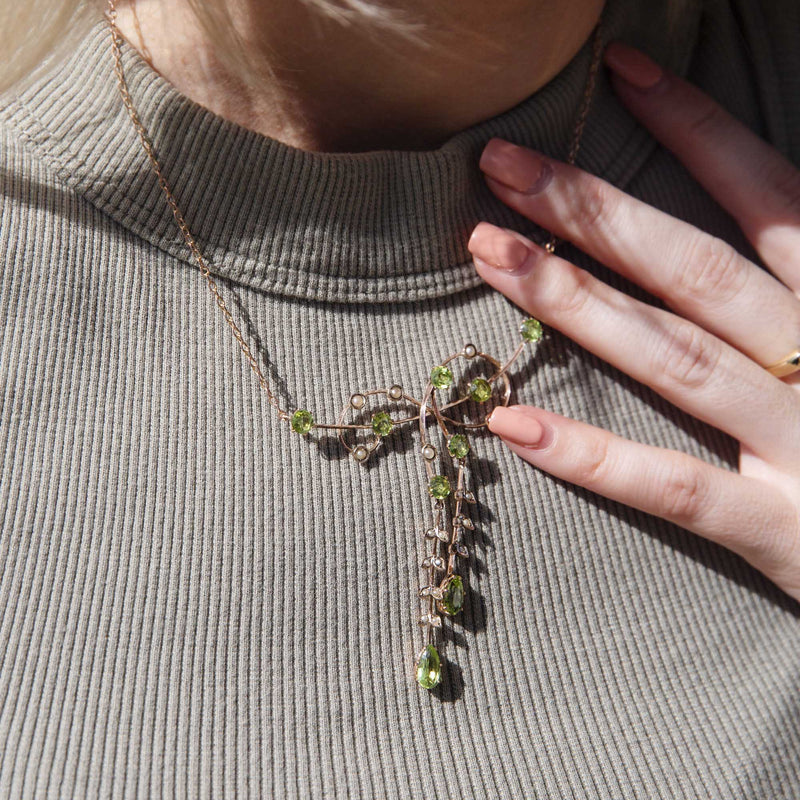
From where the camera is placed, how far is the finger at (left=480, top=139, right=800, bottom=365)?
809mm

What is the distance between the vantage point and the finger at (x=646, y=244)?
81 cm

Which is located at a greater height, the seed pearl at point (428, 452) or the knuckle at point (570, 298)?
the knuckle at point (570, 298)

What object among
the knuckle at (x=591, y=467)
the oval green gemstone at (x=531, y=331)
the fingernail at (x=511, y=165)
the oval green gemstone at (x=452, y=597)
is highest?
the fingernail at (x=511, y=165)

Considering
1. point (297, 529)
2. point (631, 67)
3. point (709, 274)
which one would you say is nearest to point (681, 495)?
point (709, 274)

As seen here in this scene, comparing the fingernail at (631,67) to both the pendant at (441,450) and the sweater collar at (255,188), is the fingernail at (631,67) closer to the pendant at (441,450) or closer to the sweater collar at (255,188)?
the sweater collar at (255,188)

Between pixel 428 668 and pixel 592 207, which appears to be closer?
pixel 428 668

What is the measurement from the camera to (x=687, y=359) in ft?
2.58

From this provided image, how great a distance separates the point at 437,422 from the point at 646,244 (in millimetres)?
310

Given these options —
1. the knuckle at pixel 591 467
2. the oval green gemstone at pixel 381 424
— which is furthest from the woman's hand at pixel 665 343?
the oval green gemstone at pixel 381 424

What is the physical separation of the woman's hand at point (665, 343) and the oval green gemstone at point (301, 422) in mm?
189

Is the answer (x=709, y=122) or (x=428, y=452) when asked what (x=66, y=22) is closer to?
(x=428, y=452)

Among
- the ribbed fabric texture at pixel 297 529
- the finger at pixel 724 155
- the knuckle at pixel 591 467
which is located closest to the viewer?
the ribbed fabric texture at pixel 297 529

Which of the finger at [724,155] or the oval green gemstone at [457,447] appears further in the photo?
the finger at [724,155]

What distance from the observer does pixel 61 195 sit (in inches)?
29.8
